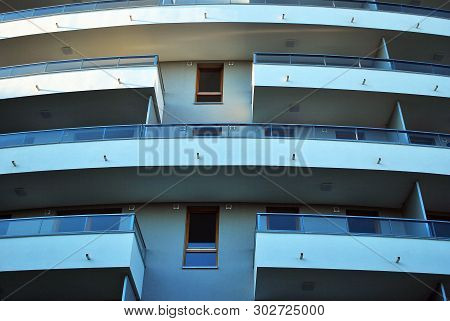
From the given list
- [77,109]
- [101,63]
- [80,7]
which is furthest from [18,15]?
[77,109]

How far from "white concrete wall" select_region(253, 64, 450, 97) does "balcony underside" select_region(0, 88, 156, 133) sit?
3618mm

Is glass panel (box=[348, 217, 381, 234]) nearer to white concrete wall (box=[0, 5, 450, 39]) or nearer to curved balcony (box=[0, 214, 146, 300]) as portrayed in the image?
curved balcony (box=[0, 214, 146, 300])

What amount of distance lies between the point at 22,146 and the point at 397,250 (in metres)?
10.2

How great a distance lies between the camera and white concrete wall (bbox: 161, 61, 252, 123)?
18.1 m

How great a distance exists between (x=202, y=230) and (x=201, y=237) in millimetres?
230

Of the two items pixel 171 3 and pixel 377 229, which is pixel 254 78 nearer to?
pixel 171 3

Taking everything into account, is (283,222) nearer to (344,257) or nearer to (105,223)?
(344,257)

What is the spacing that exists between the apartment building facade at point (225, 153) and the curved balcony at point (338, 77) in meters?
0.05

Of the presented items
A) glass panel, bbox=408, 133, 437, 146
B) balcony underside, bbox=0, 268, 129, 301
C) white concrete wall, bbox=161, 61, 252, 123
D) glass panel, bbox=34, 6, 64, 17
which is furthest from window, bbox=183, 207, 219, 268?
glass panel, bbox=34, 6, 64, 17

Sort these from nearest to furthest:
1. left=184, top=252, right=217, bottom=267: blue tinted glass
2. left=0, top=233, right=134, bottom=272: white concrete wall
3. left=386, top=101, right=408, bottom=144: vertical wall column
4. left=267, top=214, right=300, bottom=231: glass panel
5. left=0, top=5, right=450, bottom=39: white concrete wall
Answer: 1. left=0, top=233, right=134, bottom=272: white concrete wall
2. left=267, top=214, right=300, bottom=231: glass panel
3. left=184, top=252, right=217, bottom=267: blue tinted glass
4. left=386, top=101, right=408, bottom=144: vertical wall column
5. left=0, top=5, right=450, bottom=39: white concrete wall

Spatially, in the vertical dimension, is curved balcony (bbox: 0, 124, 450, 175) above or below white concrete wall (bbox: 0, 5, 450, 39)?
below

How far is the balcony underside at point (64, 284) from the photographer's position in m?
13.0
